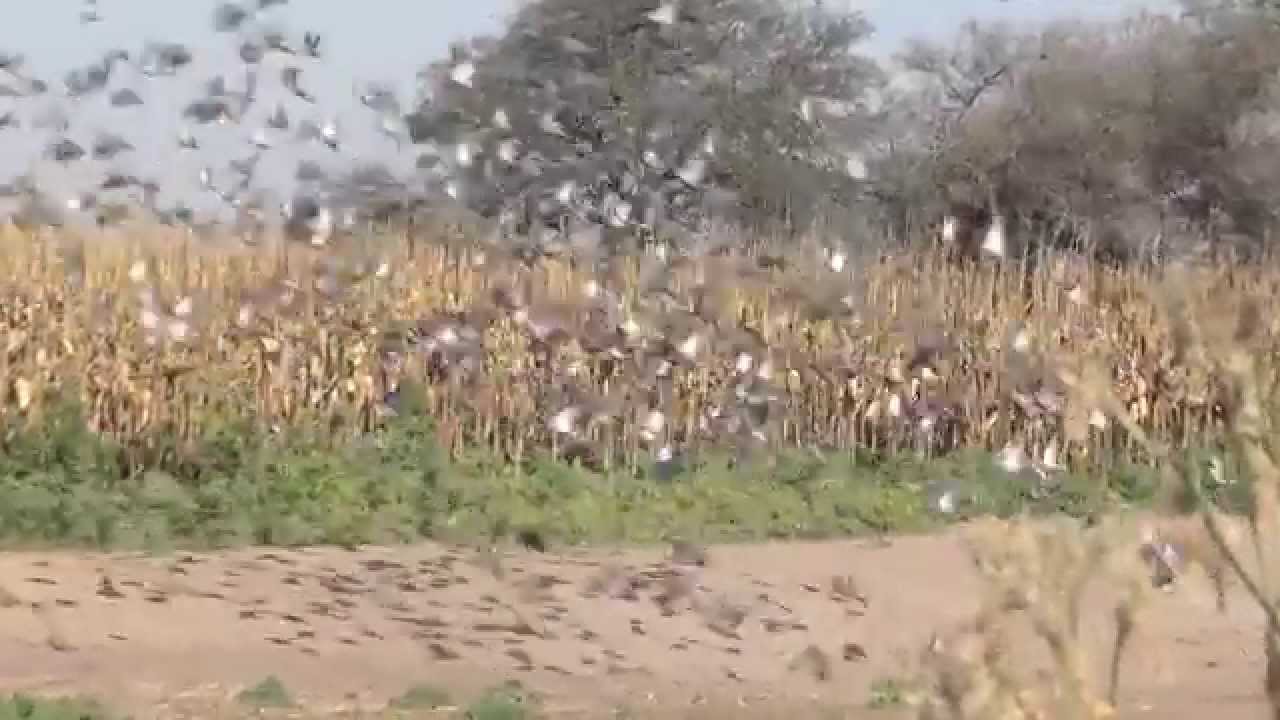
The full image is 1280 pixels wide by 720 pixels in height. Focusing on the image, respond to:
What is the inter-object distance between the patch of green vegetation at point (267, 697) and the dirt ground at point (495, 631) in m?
0.09

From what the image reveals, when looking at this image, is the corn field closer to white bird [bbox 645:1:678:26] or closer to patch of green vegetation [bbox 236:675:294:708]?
patch of green vegetation [bbox 236:675:294:708]

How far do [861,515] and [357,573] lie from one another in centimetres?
371

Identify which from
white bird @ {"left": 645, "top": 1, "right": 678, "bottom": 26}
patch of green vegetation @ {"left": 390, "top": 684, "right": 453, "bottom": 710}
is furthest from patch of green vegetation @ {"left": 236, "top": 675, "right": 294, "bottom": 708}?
white bird @ {"left": 645, "top": 1, "right": 678, "bottom": 26}

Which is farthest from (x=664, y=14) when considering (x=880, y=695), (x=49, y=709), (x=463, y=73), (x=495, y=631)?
(x=49, y=709)

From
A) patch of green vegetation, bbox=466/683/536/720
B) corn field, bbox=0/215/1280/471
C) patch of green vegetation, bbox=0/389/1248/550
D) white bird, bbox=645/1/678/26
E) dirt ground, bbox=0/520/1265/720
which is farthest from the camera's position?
white bird, bbox=645/1/678/26

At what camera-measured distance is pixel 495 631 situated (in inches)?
347

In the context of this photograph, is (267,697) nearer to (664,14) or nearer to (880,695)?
(880,695)

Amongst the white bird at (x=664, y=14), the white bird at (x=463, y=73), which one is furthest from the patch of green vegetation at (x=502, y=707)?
the white bird at (x=664, y=14)

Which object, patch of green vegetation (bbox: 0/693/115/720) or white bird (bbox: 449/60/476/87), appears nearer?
patch of green vegetation (bbox: 0/693/115/720)

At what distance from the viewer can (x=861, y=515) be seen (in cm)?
1230

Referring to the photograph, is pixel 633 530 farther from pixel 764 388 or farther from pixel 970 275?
pixel 970 275

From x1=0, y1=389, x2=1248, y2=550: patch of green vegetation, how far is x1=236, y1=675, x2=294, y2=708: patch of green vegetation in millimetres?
2894

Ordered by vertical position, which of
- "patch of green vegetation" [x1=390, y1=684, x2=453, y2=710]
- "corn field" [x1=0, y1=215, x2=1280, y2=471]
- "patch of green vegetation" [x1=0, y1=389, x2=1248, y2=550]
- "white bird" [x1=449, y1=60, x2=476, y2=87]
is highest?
"white bird" [x1=449, y1=60, x2=476, y2=87]

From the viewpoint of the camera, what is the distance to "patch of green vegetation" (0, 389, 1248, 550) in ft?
34.4
